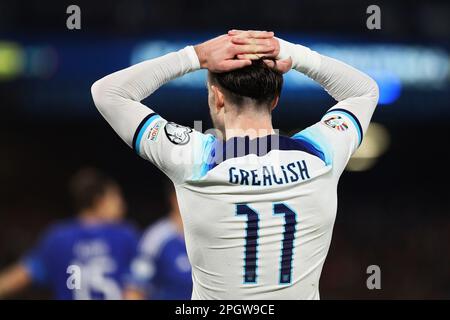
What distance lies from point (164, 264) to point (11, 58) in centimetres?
811

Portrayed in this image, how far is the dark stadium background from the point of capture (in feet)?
48.0

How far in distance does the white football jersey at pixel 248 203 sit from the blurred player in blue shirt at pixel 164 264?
13.7ft

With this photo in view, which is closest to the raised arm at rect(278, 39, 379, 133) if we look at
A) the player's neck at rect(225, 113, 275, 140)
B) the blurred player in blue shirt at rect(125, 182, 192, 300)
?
the player's neck at rect(225, 113, 275, 140)

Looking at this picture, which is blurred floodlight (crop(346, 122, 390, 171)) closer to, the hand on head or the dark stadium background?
the dark stadium background

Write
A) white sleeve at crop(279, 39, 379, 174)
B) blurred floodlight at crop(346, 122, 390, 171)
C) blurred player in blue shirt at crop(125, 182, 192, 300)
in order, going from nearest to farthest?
1. white sleeve at crop(279, 39, 379, 174)
2. blurred player in blue shirt at crop(125, 182, 192, 300)
3. blurred floodlight at crop(346, 122, 390, 171)

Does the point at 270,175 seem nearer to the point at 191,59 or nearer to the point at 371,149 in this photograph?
the point at 191,59

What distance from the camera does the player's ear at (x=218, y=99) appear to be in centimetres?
314

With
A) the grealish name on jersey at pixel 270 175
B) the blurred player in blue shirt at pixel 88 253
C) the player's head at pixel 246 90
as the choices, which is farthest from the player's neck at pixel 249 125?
the blurred player in blue shirt at pixel 88 253

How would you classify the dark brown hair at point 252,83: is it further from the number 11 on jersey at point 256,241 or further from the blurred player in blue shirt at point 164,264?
the blurred player in blue shirt at point 164,264

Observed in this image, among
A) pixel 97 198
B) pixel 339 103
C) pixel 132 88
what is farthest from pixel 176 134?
pixel 97 198

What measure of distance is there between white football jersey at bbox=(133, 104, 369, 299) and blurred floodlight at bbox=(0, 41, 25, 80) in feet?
38.3

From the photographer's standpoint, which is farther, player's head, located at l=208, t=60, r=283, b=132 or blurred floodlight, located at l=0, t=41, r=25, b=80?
blurred floodlight, located at l=0, t=41, r=25, b=80

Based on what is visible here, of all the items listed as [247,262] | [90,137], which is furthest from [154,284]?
[90,137]
